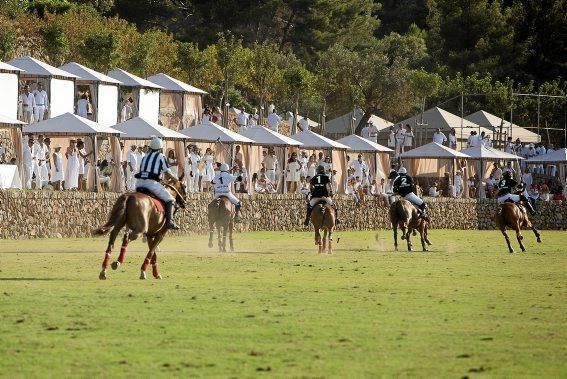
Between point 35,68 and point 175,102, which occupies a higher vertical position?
point 35,68

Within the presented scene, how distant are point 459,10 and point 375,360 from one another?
321 feet

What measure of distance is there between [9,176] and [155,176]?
749 inches

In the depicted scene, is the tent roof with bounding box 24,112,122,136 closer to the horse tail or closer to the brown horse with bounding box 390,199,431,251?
the brown horse with bounding box 390,199,431,251

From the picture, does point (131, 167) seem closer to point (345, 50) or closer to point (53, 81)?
point (53, 81)

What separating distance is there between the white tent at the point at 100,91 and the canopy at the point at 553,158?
76.3ft

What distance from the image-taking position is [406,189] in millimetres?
40562

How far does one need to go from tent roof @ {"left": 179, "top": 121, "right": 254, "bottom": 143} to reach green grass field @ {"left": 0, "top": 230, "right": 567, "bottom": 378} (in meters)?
21.5

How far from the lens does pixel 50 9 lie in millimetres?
82938

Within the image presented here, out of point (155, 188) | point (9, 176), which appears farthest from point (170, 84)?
point (155, 188)

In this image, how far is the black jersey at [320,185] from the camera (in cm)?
3684

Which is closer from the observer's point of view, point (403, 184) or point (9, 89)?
point (403, 184)

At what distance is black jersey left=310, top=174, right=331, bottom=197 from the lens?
36844 millimetres

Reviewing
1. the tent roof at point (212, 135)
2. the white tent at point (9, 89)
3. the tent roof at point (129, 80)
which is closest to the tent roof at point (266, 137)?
the tent roof at point (212, 135)

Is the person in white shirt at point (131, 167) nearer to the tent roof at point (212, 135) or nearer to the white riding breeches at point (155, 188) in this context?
the tent roof at point (212, 135)
